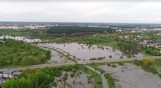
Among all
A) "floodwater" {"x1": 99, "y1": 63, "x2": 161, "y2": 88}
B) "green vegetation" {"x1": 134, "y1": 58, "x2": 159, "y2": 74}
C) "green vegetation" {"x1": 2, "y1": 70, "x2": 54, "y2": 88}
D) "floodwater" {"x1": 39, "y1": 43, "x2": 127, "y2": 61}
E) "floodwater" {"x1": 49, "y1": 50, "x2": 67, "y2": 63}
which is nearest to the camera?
"green vegetation" {"x1": 2, "y1": 70, "x2": 54, "y2": 88}

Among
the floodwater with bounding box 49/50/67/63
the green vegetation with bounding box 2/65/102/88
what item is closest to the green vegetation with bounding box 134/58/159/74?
the green vegetation with bounding box 2/65/102/88

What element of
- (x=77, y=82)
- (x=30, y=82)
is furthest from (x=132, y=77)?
(x=30, y=82)

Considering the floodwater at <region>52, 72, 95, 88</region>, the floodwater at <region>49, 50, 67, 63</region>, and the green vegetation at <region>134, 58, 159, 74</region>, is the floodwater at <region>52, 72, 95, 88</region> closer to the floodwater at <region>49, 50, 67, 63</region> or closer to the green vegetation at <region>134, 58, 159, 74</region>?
the floodwater at <region>49, 50, 67, 63</region>

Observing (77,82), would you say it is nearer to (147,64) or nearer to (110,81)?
(110,81)

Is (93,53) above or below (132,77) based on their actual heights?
below

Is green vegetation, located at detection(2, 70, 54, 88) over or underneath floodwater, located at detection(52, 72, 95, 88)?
over

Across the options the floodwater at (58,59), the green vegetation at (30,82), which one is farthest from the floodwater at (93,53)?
the green vegetation at (30,82)

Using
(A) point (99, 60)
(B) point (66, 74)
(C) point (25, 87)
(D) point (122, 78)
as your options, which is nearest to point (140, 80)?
(D) point (122, 78)

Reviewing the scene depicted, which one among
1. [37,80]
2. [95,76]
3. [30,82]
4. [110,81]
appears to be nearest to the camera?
[30,82]

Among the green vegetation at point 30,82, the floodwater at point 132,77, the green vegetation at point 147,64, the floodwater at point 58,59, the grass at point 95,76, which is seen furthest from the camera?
the floodwater at point 58,59

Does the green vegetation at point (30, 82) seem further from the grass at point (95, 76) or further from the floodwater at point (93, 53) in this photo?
the floodwater at point (93, 53)
